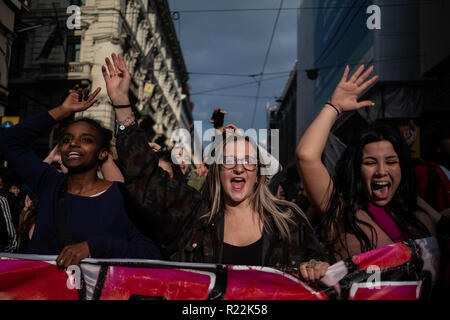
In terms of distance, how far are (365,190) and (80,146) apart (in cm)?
167

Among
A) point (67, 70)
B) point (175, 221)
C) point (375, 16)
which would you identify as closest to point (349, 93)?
point (175, 221)

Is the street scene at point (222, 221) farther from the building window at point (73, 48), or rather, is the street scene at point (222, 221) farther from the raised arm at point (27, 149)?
the building window at point (73, 48)

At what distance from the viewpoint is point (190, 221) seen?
203 cm

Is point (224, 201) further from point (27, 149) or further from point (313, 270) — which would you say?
point (27, 149)

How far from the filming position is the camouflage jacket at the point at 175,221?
70.2 inches

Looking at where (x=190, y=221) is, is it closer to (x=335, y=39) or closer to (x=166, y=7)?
(x=335, y=39)

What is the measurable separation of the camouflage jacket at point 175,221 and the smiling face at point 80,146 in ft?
1.16

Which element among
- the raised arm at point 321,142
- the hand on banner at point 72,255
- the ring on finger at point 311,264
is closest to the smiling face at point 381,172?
the raised arm at point 321,142

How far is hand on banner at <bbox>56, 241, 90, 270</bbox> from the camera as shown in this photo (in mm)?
1706

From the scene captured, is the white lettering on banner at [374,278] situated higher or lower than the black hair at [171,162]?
lower

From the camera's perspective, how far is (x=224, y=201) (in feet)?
7.22

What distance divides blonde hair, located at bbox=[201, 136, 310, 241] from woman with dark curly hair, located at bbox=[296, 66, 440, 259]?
0.21m
